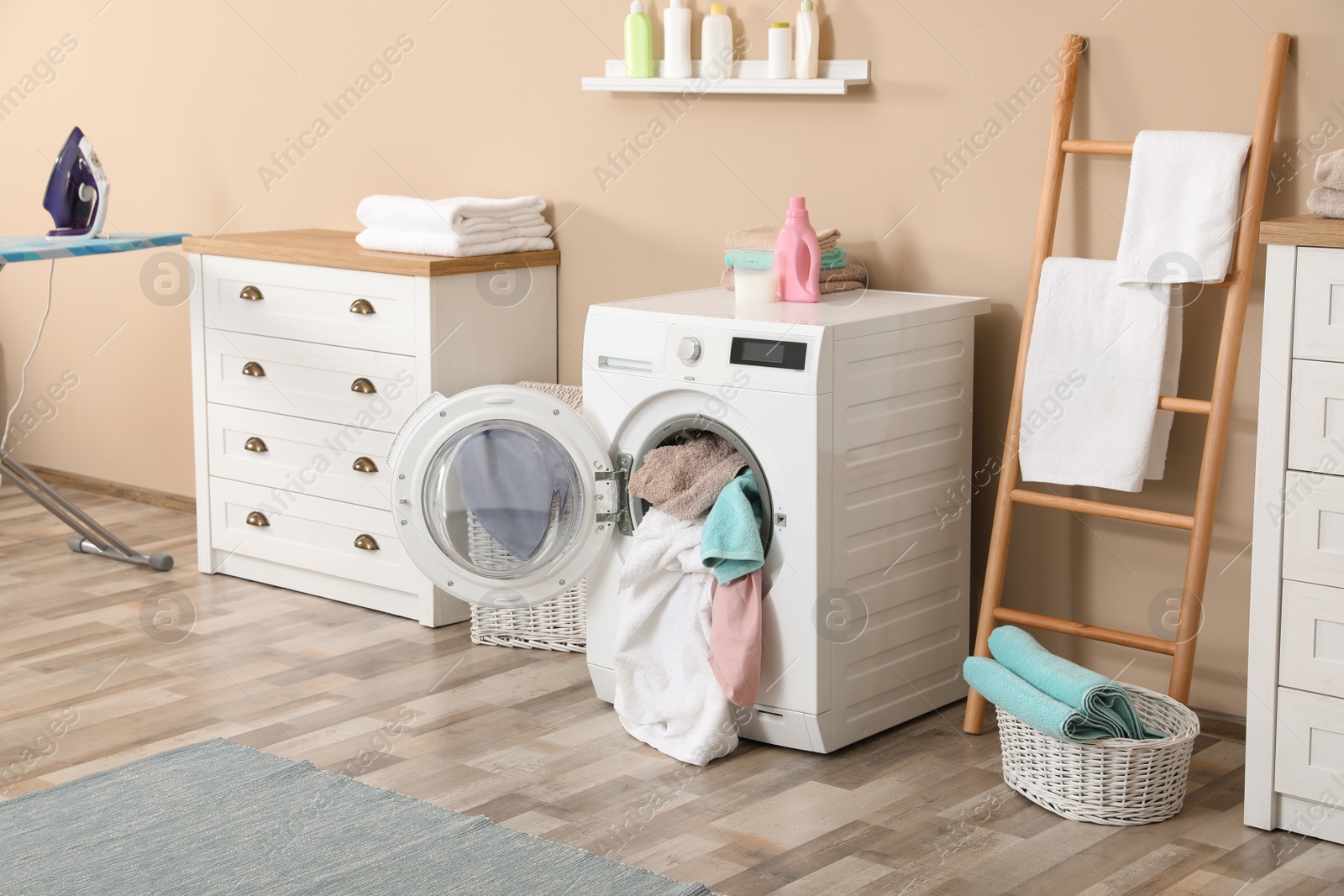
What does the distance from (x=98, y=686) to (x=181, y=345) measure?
1736 mm

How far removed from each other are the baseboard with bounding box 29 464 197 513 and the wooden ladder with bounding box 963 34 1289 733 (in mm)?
2744

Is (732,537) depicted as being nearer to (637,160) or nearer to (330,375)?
(637,160)

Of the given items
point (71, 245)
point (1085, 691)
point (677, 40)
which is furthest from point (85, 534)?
point (1085, 691)

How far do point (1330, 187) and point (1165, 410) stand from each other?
0.54 m

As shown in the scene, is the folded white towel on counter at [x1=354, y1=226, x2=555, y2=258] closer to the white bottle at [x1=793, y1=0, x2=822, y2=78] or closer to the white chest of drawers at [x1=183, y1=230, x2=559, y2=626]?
the white chest of drawers at [x1=183, y1=230, x2=559, y2=626]

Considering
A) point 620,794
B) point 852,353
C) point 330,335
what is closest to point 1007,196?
point 852,353

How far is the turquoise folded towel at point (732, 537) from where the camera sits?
2.57 meters

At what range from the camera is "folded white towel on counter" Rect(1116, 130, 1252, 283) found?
96.7 inches

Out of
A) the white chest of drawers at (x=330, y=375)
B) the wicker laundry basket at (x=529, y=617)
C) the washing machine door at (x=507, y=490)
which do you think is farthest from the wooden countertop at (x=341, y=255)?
the washing machine door at (x=507, y=490)

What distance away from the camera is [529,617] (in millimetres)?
3264

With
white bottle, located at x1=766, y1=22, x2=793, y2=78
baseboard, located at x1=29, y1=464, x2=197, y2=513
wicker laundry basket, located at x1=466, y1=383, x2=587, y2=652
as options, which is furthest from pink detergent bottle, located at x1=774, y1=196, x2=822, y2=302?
baseboard, located at x1=29, y1=464, x2=197, y2=513

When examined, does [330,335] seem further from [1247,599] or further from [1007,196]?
[1247,599]

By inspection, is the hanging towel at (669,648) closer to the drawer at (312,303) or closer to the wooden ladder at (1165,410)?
the wooden ladder at (1165,410)

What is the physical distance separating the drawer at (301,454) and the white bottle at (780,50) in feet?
4.07
